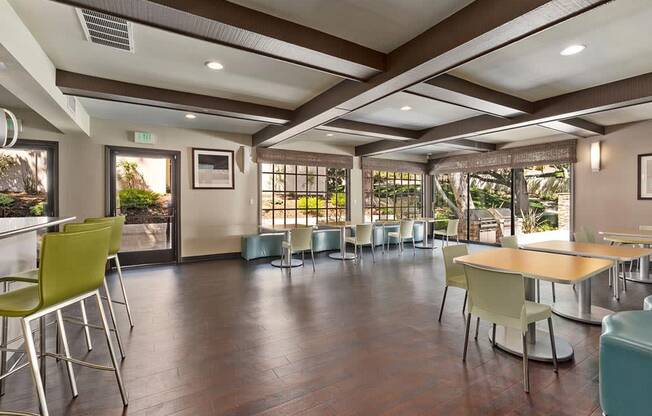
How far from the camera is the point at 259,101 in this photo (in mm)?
4422

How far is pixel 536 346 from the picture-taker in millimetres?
2605

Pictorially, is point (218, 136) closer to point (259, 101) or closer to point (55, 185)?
point (259, 101)

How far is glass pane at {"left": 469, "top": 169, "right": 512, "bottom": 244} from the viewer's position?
789 cm

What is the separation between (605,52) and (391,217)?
634 centimetres

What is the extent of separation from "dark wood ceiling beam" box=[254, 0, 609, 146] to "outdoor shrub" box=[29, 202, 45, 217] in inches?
192

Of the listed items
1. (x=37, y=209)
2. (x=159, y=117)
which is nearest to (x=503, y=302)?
(x=159, y=117)

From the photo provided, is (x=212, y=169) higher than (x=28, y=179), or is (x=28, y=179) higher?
(x=212, y=169)

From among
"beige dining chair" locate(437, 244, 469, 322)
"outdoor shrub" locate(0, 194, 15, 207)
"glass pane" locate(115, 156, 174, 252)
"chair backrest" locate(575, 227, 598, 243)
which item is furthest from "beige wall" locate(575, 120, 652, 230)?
"outdoor shrub" locate(0, 194, 15, 207)

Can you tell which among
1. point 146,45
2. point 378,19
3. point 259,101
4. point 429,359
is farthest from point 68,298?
point 259,101

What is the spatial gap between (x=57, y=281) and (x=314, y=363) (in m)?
1.71

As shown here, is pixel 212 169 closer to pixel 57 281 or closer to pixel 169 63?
pixel 169 63

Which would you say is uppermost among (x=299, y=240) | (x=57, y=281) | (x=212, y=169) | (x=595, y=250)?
(x=212, y=169)

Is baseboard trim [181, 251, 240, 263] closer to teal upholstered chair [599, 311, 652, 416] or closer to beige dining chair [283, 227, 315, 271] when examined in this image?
beige dining chair [283, 227, 315, 271]

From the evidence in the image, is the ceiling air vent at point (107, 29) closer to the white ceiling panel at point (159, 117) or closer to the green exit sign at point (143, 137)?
the white ceiling panel at point (159, 117)
